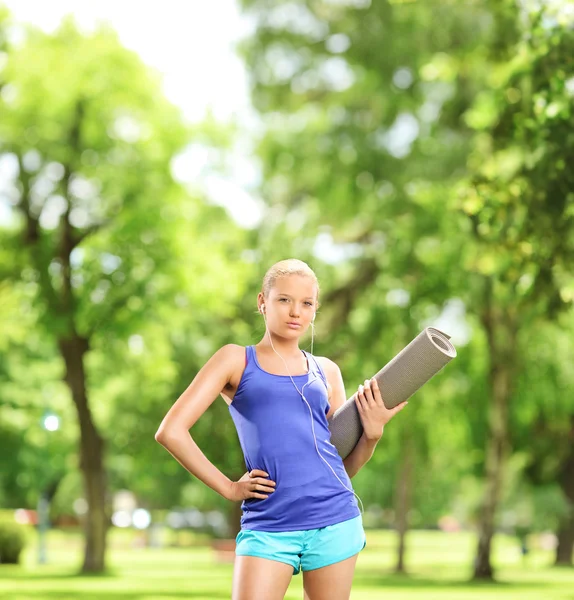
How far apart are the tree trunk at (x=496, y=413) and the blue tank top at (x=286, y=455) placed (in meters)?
24.4

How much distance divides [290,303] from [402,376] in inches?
19.1

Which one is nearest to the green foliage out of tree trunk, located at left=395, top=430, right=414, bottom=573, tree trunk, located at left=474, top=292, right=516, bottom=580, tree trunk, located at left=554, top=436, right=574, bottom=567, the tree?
the tree

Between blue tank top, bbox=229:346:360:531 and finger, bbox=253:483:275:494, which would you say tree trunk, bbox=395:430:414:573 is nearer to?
blue tank top, bbox=229:346:360:531

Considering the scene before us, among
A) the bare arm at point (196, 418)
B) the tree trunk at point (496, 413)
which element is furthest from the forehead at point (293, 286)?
the tree trunk at point (496, 413)

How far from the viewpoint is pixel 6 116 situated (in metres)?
25.8

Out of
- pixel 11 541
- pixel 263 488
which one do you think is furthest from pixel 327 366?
pixel 11 541

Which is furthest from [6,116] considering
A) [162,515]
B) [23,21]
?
[162,515]

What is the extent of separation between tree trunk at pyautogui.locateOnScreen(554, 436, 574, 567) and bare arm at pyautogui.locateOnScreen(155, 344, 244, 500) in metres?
34.6

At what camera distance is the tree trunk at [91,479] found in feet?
90.6

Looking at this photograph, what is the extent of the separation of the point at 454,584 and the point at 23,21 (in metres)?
15.5

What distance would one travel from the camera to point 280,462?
4027 millimetres

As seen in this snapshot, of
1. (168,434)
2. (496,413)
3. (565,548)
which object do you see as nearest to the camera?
(168,434)

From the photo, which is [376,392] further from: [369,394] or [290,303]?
[290,303]

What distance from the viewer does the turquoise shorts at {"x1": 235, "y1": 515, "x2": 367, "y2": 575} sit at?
3971 millimetres
